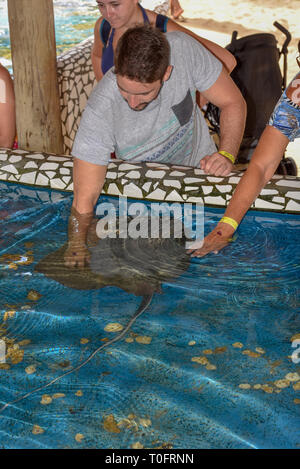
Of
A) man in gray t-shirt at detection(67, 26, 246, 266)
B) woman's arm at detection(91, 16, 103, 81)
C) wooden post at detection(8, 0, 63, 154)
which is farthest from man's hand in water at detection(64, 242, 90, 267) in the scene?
wooden post at detection(8, 0, 63, 154)

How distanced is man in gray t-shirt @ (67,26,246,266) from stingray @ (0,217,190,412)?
29 centimetres

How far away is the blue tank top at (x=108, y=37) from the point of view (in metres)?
3.26

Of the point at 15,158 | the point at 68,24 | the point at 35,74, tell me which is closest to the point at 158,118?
the point at 15,158

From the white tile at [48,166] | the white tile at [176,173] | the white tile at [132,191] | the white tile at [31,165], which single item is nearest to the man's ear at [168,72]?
the white tile at [176,173]

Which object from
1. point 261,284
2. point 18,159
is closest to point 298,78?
point 261,284

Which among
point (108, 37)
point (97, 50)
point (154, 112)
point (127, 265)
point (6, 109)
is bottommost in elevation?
point (127, 265)

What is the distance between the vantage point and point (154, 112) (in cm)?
307

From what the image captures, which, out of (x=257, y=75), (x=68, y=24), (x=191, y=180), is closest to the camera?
(x=191, y=180)

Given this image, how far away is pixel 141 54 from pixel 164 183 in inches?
36.5

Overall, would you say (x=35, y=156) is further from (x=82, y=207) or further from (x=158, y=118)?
(x=158, y=118)

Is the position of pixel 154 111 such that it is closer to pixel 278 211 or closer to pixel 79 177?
pixel 79 177

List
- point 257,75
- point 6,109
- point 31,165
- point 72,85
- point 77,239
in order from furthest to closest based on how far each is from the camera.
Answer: point 72,85 → point 257,75 → point 6,109 → point 31,165 → point 77,239

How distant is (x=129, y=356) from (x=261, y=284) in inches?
29.1

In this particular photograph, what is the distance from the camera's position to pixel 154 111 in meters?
3.07
